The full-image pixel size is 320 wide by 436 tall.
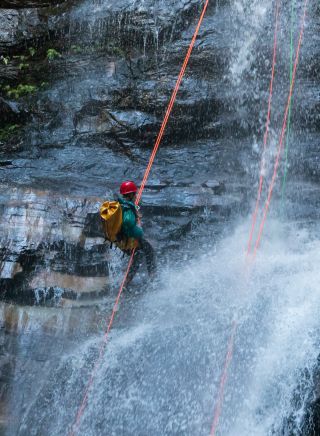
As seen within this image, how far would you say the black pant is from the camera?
25.3 ft

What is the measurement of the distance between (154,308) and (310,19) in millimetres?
7546

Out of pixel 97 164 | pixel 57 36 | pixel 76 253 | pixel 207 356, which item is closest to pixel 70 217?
pixel 76 253

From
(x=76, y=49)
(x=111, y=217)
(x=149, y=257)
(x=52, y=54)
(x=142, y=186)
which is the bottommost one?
(x=149, y=257)

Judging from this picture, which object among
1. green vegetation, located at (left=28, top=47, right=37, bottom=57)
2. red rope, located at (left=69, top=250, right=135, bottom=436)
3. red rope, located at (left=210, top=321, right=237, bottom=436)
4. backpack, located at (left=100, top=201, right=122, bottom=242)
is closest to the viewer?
red rope, located at (left=210, top=321, right=237, bottom=436)

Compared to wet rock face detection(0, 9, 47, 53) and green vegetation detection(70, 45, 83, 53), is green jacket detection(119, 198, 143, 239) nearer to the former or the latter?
green vegetation detection(70, 45, 83, 53)

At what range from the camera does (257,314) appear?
7.04 meters

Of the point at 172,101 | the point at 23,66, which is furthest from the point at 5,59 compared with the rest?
the point at 172,101

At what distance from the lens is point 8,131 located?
10.8 meters

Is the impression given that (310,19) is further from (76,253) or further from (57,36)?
(76,253)

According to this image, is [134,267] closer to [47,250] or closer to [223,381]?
[47,250]

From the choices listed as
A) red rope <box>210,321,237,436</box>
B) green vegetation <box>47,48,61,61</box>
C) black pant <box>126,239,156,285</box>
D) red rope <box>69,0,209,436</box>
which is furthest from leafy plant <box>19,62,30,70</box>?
red rope <box>210,321,237,436</box>

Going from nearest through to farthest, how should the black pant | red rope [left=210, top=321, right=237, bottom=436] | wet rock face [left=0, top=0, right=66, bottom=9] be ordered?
red rope [left=210, top=321, right=237, bottom=436]
the black pant
wet rock face [left=0, top=0, right=66, bottom=9]

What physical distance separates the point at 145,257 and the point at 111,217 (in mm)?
1653

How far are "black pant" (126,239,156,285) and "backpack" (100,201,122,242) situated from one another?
79 cm
